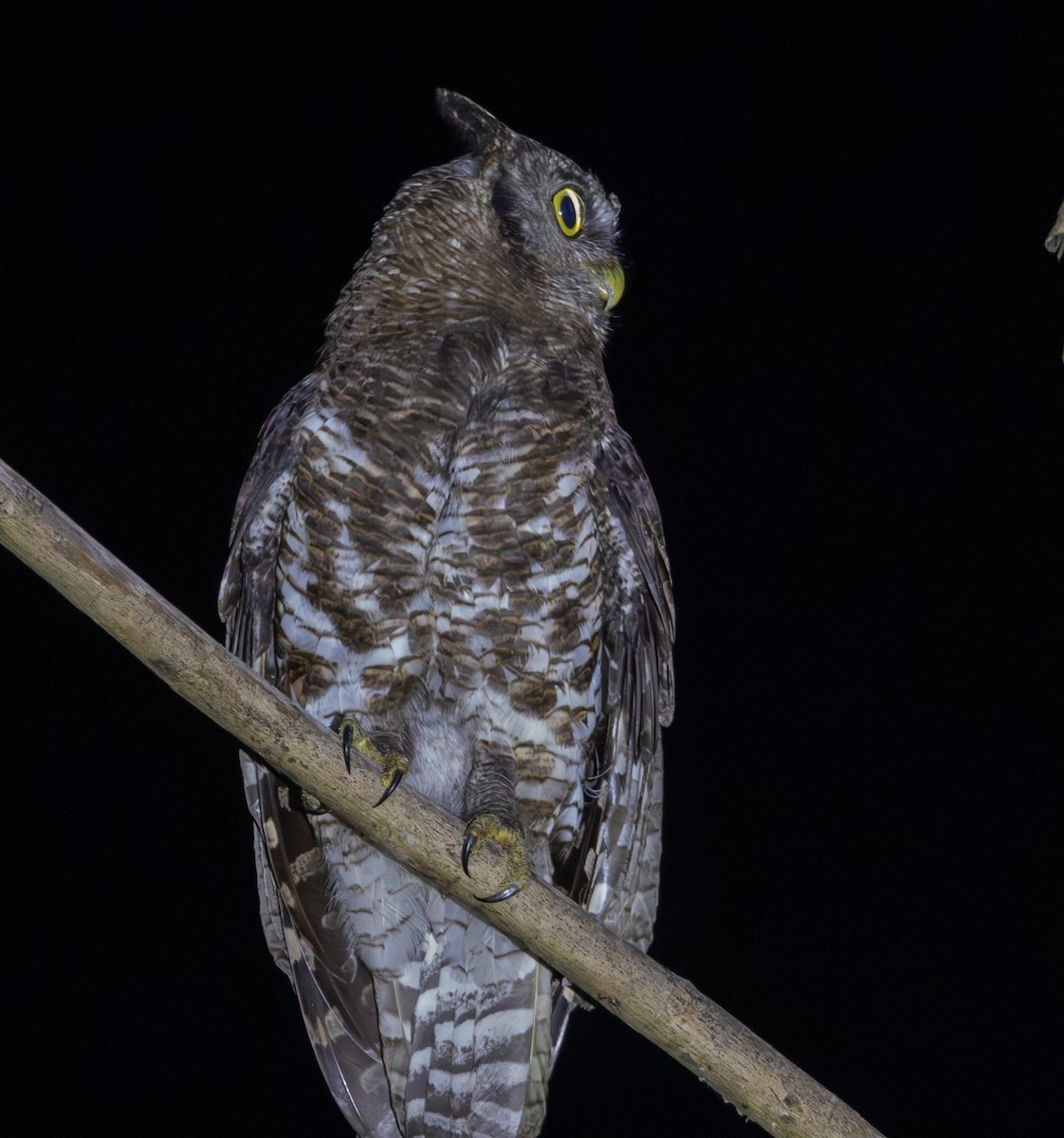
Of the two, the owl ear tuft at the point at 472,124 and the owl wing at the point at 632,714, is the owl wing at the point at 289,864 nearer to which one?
the owl wing at the point at 632,714

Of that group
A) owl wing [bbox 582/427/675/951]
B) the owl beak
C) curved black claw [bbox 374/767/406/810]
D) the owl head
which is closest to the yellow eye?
the owl head

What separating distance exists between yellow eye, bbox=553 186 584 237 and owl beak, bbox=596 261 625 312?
0.11 m

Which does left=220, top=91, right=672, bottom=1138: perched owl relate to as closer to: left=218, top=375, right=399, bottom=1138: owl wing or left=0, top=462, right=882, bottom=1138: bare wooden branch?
left=218, top=375, right=399, bottom=1138: owl wing

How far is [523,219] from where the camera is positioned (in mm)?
2418

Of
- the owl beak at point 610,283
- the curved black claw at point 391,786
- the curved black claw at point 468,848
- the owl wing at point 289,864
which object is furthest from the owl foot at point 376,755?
the owl beak at point 610,283

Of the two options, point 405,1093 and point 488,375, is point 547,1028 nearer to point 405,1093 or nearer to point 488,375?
point 405,1093

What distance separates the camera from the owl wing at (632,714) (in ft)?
7.35

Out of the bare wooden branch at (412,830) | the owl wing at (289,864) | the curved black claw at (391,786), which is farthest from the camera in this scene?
the owl wing at (289,864)

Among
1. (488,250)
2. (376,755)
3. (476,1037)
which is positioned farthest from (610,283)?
(476,1037)

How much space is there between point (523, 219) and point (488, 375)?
48 cm

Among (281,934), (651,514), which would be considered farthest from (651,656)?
(281,934)

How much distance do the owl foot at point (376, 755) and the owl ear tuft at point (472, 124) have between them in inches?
49.1

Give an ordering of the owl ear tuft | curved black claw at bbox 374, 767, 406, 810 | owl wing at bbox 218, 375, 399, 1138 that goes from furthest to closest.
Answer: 1. the owl ear tuft
2. owl wing at bbox 218, 375, 399, 1138
3. curved black claw at bbox 374, 767, 406, 810

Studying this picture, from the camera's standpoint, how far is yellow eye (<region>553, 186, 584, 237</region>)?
8.44ft
